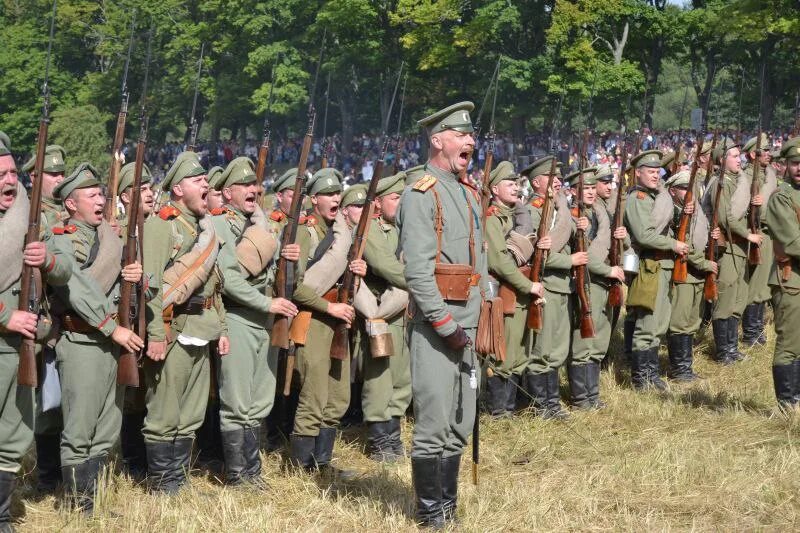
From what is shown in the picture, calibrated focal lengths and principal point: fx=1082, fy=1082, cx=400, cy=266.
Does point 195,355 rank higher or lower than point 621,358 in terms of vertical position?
higher

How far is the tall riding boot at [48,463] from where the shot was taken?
715 cm

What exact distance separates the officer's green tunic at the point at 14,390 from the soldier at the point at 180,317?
0.84 m

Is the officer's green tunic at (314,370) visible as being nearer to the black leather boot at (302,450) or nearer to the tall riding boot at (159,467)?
the black leather boot at (302,450)

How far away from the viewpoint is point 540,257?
9188 mm

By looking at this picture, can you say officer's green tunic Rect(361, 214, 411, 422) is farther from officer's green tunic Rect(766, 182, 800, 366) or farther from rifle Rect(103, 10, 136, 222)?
officer's green tunic Rect(766, 182, 800, 366)

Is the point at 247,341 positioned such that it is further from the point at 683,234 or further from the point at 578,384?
the point at 683,234

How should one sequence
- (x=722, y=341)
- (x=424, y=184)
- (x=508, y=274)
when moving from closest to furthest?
(x=424, y=184) → (x=508, y=274) → (x=722, y=341)

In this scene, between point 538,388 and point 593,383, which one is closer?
point 538,388

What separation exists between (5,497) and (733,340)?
8177 millimetres

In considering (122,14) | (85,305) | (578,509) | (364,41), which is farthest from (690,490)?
(122,14)

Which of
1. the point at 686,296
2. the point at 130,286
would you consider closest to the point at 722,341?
the point at 686,296

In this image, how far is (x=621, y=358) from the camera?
11.7m

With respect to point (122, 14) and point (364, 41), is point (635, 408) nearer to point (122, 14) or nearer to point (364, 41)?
point (364, 41)

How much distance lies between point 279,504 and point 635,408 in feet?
12.4
